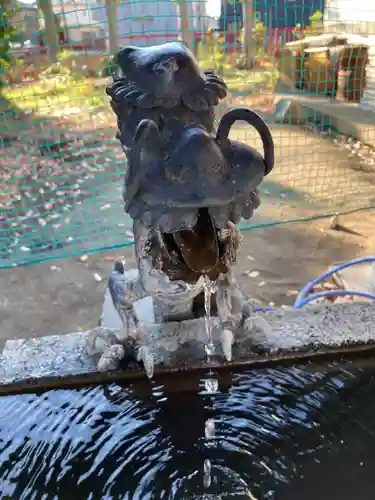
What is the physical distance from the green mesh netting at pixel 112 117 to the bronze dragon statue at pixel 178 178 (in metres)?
2.71

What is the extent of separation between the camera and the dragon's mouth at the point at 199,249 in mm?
1173

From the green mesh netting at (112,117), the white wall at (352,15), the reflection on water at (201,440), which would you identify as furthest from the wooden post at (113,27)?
the reflection on water at (201,440)

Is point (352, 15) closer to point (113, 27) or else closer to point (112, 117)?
point (113, 27)

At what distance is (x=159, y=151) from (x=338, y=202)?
4.32 m

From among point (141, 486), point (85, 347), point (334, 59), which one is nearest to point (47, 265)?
point (85, 347)

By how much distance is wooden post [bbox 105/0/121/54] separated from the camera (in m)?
4.79

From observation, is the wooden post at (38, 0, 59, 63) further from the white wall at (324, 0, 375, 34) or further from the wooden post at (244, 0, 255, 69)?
the white wall at (324, 0, 375, 34)

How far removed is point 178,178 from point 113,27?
441cm

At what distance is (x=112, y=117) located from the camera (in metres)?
7.19

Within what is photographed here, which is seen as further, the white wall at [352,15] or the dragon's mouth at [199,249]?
the white wall at [352,15]

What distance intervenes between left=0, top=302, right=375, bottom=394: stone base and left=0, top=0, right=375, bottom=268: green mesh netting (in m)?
2.53

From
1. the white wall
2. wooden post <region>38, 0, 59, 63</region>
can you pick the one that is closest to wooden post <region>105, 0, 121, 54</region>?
wooden post <region>38, 0, 59, 63</region>

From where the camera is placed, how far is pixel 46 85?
6.13 metres

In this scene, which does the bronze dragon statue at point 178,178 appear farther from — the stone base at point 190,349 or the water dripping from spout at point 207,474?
the water dripping from spout at point 207,474
